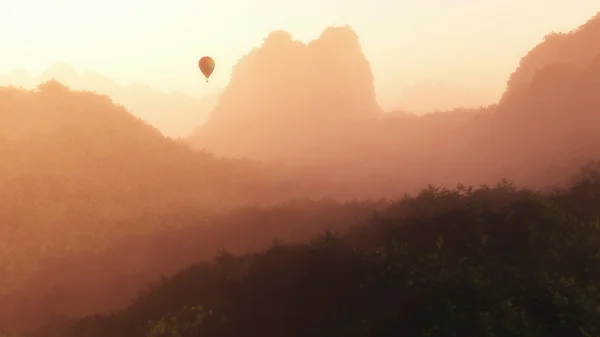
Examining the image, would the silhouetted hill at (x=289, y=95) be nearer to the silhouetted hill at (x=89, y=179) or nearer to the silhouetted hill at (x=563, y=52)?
the silhouetted hill at (x=563, y=52)

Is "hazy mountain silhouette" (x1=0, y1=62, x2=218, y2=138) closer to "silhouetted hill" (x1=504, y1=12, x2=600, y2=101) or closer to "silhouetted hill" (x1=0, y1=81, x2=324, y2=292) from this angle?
"silhouetted hill" (x1=0, y1=81, x2=324, y2=292)

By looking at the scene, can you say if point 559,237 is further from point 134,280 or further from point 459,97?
point 459,97

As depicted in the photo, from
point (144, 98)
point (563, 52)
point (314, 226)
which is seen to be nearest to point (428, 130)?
point (563, 52)

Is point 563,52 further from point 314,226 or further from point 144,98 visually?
point 144,98

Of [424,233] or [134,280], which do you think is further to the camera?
[134,280]

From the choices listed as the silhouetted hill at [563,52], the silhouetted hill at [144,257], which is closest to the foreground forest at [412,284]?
the silhouetted hill at [144,257]

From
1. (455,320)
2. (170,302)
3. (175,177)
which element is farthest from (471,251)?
(175,177)
